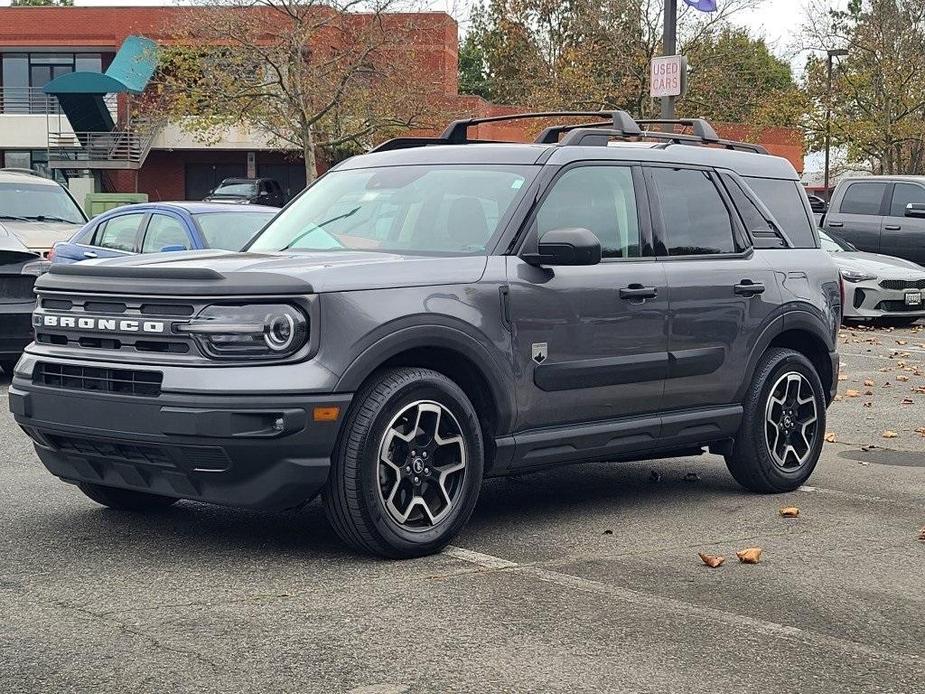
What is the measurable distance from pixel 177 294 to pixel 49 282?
859 millimetres

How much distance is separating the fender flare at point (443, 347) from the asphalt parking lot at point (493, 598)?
2.14 feet

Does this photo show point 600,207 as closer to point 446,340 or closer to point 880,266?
point 446,340

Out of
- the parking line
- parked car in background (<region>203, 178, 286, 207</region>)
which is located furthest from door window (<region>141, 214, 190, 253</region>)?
parked car in background (<region>203, 178, 286, 207</region>)

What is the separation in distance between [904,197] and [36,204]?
508 inches

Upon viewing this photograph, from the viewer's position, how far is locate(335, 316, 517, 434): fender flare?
18.9 ft

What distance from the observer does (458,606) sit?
5.27 meters

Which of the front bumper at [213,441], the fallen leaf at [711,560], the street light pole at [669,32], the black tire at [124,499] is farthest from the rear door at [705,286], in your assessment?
the street light pole at [669,32]

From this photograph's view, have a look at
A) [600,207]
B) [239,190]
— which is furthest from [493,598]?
[239,190]

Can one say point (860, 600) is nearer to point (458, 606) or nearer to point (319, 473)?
point (458, 606)

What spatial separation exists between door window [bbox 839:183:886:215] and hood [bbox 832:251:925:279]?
129 inches

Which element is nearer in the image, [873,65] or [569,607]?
[569,607]

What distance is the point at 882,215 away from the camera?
22.9 metres

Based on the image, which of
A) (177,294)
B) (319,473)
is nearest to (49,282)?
(177,294)

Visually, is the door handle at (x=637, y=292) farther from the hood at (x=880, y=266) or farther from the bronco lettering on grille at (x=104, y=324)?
the hood at (x=880, y=266)
